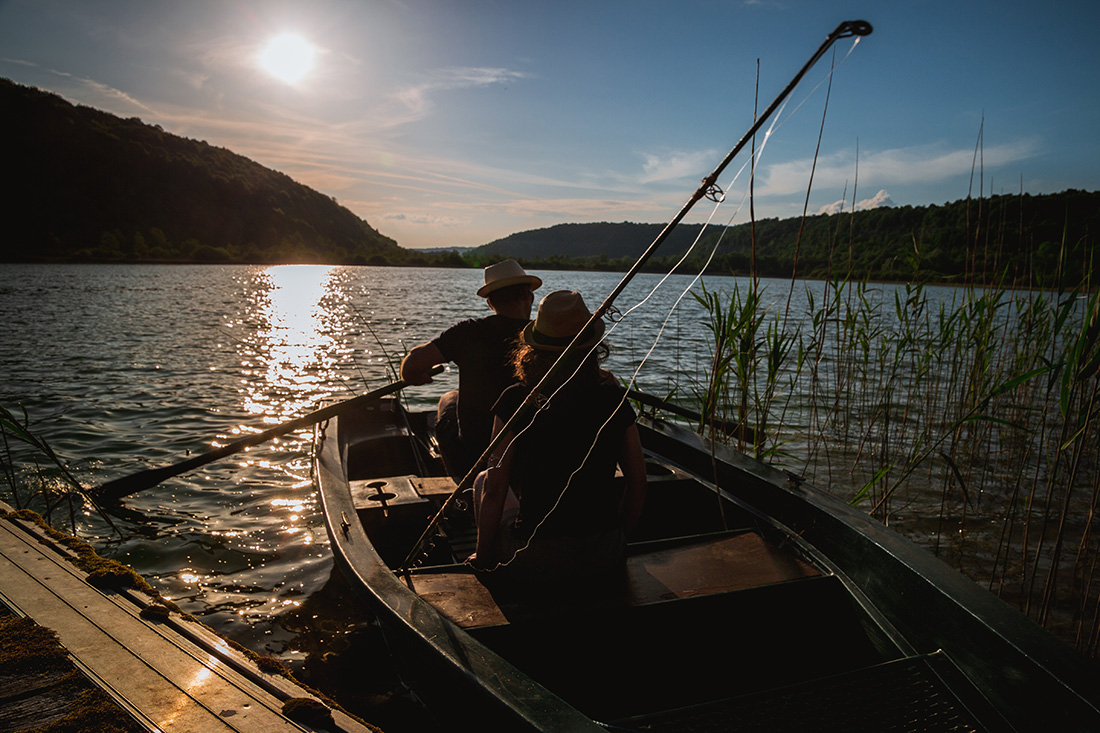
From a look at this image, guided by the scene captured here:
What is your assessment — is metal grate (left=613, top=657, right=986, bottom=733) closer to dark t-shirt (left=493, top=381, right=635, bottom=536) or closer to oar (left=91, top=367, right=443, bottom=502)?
dark t-shirt (left=493, top=381, right=635, bottom=536)

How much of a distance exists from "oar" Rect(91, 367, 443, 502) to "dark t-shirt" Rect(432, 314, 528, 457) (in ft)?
1.56

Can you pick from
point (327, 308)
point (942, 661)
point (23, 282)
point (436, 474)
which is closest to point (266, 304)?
point (327, 308)

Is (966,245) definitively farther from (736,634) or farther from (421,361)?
(421,361)

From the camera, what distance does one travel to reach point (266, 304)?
2911 cm

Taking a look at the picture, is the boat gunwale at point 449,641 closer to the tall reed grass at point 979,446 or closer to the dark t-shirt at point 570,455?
the dark t-shirt at point 570,455

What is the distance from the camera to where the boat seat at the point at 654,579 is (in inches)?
98.8

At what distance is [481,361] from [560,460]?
164cm

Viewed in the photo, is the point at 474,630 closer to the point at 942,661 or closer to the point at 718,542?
the point at 718,542

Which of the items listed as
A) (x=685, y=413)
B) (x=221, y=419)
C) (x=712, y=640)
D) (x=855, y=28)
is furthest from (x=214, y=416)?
(x=855, y=28)

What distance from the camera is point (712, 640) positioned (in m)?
2.63

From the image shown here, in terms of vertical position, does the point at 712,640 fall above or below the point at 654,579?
below

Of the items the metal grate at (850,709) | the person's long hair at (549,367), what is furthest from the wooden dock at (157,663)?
A: the person's long hair at (549,367)

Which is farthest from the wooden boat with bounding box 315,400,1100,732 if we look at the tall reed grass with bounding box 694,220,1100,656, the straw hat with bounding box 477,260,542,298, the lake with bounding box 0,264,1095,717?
the straw hat with bounding box 477,260,542,298

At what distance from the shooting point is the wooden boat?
6.21 feet
